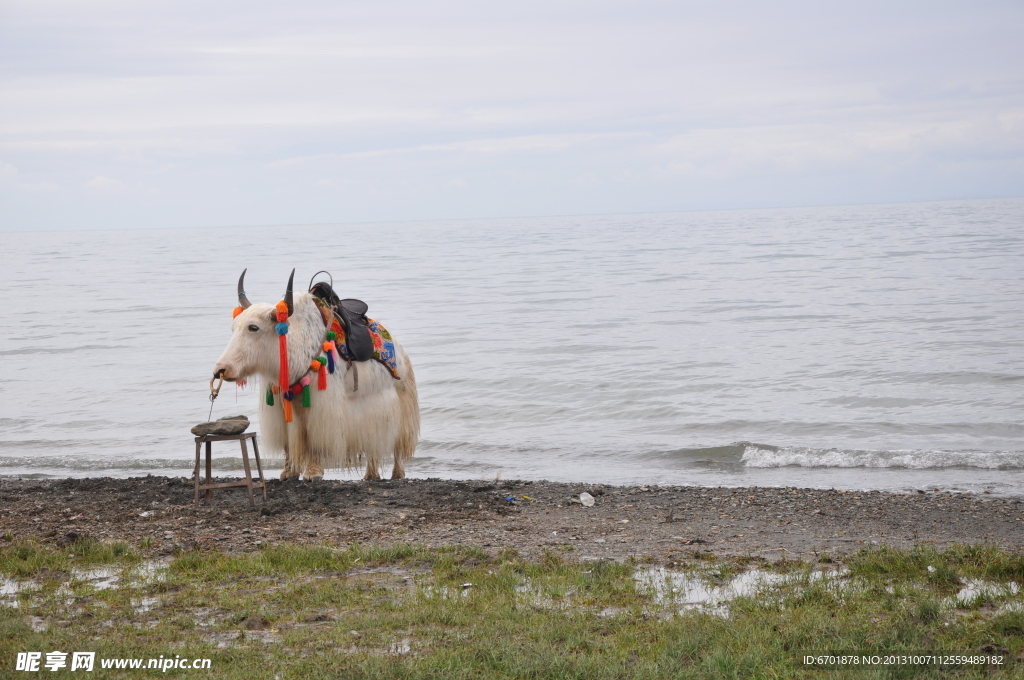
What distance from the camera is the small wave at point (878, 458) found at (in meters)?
8.87

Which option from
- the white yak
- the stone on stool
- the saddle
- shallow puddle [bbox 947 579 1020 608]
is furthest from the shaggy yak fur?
shallow puddle [bbox 947 579 1020 608]

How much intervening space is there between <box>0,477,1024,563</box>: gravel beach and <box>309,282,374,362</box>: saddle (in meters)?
0.95

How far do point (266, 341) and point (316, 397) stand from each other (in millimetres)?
538

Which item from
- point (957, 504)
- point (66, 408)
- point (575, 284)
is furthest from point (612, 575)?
point (575, 284)

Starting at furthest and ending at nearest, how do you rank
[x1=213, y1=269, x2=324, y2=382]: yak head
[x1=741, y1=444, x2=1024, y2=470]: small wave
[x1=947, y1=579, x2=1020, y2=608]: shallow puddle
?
[x1=741, y1=444, x2=1024, y2=470]: small wave < [x1=213, y1=269, x2=324, y2=382]: yak head < [x1=947, y1=579, x2=1020, y2=608]: shallow puddle

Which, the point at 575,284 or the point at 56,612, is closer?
the point at 56,612

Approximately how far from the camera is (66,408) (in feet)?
43.1

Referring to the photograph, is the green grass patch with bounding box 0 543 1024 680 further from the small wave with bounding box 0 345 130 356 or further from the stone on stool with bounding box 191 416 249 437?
the small wave with bounding box 0 345 130 356

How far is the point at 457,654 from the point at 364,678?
37 cm

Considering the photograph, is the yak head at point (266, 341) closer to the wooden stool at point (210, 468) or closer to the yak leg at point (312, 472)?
the wooden stool at point (210, 468)

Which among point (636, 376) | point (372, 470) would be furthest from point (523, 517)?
point (636, 376)

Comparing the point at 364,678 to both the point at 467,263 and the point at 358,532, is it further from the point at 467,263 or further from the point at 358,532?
the point at 467,263

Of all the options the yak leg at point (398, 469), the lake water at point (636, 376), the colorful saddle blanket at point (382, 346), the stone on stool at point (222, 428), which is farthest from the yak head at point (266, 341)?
the lake water at point (636, 376)

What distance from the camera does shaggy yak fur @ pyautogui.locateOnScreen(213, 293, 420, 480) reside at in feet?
21.3
